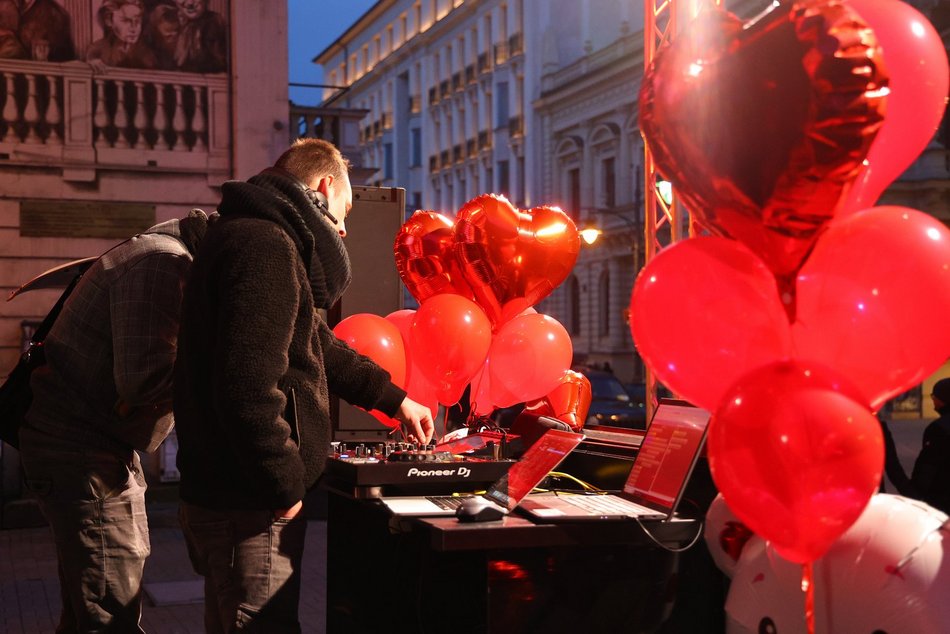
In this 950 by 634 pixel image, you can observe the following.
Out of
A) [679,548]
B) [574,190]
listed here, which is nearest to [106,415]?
[679,548]

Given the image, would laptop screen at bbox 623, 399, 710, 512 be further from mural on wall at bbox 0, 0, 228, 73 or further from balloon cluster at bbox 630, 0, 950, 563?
mural on wall at bbox 0, 0, 228, 73

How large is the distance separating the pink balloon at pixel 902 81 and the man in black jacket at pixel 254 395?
1.44m

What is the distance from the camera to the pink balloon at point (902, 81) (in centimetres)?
254

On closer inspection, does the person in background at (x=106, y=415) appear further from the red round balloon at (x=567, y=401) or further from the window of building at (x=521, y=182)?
the window of building at (x=521, y=182)

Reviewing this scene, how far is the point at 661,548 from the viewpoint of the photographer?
334 cm

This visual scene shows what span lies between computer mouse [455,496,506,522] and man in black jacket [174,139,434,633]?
0.41m

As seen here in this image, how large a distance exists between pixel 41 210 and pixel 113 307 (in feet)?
35.7

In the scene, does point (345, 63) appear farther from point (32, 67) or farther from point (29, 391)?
point (29, 391)

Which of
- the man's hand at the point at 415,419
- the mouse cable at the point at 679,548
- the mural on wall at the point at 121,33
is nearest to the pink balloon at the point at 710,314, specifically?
the mouse cable at the point at 679,548

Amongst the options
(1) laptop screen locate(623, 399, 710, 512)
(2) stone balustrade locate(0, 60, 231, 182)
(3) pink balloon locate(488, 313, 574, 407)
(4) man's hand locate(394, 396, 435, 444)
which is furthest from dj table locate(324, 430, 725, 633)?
(2) stone balustrade locate(0, 60, 231, 182)

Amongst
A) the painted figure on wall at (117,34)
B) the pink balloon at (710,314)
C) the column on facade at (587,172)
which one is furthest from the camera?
the column on facade at (587,172)

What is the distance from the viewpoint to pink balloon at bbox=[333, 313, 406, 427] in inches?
188

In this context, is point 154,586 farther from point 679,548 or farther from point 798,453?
point 798,453

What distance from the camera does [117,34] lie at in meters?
13.5
